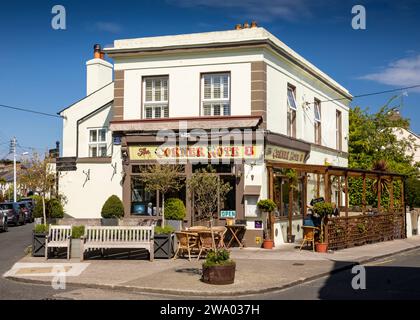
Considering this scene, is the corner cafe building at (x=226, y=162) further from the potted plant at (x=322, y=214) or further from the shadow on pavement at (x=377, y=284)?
the shadow on pavement at (x=377, y=284)

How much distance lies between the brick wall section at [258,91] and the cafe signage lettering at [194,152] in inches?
42.8

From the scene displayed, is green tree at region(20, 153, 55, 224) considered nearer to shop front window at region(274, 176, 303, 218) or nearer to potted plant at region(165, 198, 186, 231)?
potted plant at region(165, 198, 186, 231)

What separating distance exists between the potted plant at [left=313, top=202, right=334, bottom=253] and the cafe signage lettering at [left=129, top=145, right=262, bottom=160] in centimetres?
287

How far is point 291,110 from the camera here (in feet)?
73.0

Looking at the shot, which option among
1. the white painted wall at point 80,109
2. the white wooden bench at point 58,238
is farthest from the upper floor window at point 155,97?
the white wooden bench at point 58,238

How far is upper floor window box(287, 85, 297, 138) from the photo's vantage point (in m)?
22.0

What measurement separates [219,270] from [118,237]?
5181mm

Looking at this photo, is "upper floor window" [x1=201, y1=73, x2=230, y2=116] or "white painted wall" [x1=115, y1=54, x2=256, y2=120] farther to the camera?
"upper floor window" [x1=201, y1=73, x2=230, y2=116]

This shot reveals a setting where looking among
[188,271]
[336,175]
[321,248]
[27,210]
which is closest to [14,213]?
[27,210]

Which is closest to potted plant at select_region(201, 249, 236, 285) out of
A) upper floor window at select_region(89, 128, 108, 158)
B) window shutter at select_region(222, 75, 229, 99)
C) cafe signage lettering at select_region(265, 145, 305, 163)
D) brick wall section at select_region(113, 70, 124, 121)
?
cafe signage lettering at select_region(265, 145, 305, 163)

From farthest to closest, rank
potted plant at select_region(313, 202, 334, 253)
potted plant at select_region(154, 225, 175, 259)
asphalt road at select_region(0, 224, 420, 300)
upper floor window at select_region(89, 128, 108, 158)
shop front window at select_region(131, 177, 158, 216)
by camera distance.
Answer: upper floor window at select_region(89, 128, 108, 158) < shop front window at select_region(131, 177, 158, 216) < potted plant at select_region(313, 202, 334, 253) < potted plant at select_region(154, 225, 175, 259) < asphalt road at select_region(0, 224, 420, 300)

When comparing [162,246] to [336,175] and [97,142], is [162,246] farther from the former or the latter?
[97,142]

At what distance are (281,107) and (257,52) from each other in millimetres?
2553

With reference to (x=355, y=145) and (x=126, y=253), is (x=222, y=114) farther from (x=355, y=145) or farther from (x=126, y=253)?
(x=355, y=145)
